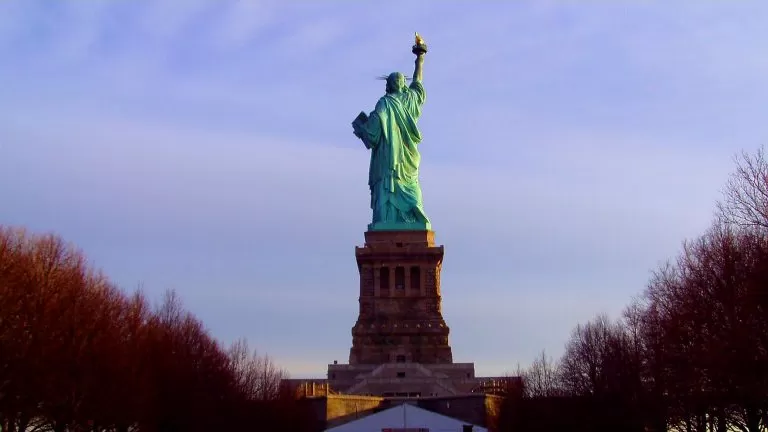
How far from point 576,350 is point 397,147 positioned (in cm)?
2742

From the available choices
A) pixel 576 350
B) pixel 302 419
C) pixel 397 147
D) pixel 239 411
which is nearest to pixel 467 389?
pixel 576 350

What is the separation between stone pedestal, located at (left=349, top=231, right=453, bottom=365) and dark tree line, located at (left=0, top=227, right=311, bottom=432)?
878 inches

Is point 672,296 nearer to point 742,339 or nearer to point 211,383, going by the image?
point 742,339

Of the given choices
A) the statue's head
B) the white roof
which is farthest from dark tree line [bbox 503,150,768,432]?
the statue's head

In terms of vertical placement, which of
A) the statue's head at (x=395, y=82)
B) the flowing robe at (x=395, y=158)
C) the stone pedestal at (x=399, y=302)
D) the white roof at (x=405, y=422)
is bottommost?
the white roof at (x=405, y=422)

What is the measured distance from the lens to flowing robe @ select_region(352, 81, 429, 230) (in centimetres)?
7700

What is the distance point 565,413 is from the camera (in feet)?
161

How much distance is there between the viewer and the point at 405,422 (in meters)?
48.9

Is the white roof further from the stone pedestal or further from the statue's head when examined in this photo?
the statue's head

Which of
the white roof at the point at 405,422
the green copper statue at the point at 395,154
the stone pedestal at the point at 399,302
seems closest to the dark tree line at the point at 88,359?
Result: the white roof at the point at 405,422

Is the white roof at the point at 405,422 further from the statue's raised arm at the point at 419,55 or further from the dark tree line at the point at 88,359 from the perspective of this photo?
the statue's raised arm at the point at 419,55

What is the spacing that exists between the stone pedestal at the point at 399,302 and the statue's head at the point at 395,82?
12470 millimetres

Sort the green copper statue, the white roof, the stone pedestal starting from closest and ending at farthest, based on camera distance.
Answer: the white roof < the stone pedestal < the green copper statue

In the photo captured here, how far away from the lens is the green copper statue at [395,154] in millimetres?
77000
